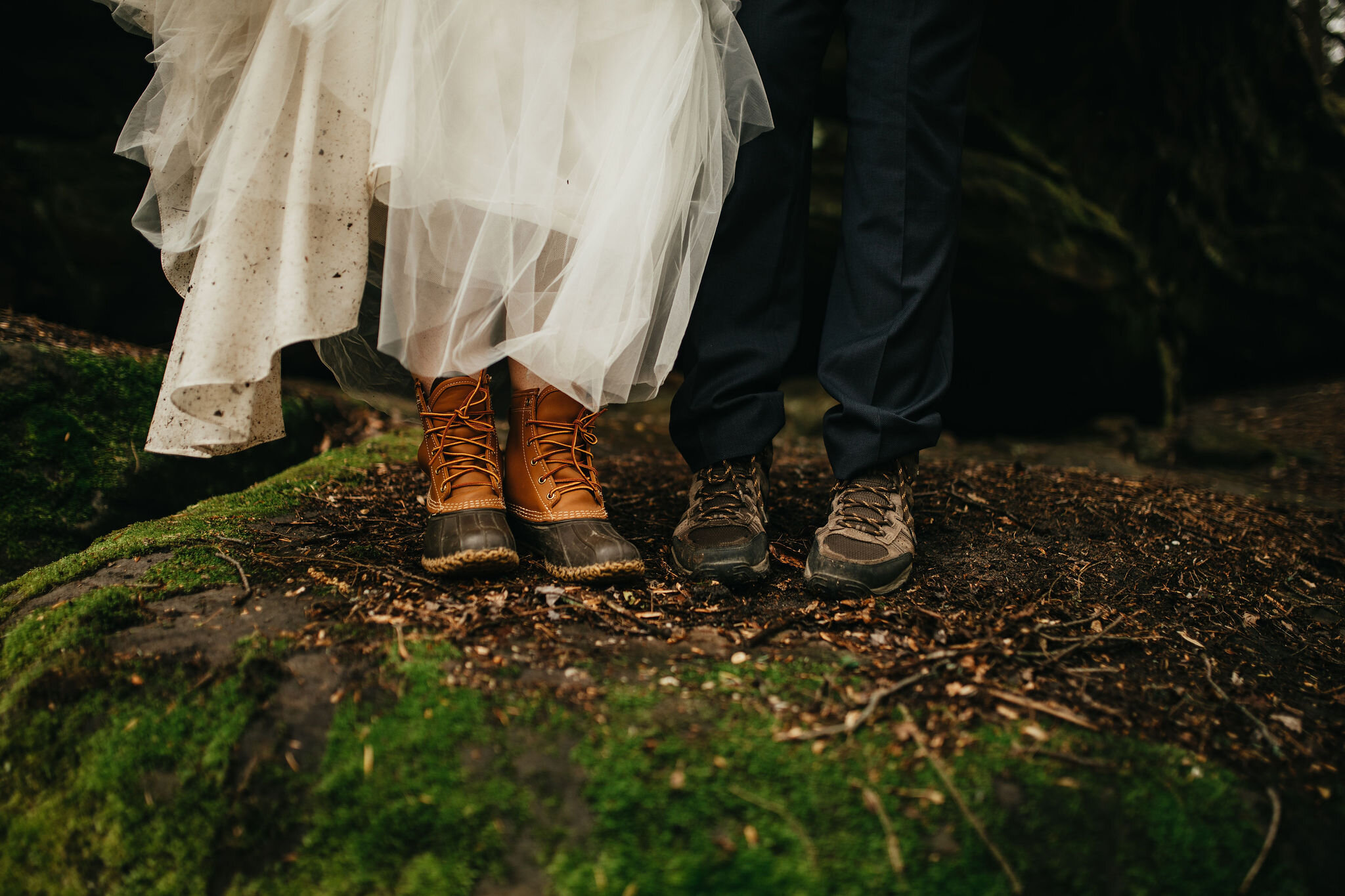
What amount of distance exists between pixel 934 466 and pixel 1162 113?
340 cm

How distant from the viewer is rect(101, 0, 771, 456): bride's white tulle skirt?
144 cm

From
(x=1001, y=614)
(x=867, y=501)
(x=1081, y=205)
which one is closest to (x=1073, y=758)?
(x=1001, y=614)

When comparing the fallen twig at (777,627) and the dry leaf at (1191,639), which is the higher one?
the fallen twig at (777,627)

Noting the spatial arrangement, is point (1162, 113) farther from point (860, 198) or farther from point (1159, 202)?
point (860, 198)

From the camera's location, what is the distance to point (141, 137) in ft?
5.31

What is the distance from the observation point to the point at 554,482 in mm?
1718

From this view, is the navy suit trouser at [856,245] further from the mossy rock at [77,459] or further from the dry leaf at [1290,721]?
the mossy rock at [77,459]

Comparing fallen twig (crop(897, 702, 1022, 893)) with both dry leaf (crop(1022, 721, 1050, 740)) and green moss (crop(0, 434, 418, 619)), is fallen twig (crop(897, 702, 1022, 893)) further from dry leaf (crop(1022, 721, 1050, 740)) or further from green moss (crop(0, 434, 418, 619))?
green moss (crop(0, 434, 418, 619))

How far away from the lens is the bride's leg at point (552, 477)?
166 cm

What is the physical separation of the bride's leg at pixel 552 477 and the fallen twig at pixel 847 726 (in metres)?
0.57

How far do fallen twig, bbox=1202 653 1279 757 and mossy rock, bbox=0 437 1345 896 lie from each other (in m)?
0.10

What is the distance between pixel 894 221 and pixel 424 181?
3.20ft

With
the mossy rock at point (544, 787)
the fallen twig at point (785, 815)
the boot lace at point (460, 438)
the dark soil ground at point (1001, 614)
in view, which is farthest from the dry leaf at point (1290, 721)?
the boot lace at point (460, 438)

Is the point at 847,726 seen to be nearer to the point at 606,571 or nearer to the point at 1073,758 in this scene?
the point at 1073,758
